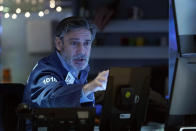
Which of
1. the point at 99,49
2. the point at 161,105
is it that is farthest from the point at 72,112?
the point at 99,49

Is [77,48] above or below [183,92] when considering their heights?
above

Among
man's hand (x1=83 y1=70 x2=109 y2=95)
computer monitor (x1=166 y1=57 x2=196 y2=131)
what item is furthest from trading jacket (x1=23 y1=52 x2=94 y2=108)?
computer monitor (x1=166 y1=57 x2=196 y2=131)

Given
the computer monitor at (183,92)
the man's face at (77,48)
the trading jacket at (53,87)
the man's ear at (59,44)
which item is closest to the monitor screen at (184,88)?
the computer monitor at (183,92)

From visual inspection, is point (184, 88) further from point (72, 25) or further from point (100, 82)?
point (72, 25)

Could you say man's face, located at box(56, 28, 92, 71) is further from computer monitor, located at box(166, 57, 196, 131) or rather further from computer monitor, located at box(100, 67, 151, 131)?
computer monitor, located at box(166, 57, 196, 131)

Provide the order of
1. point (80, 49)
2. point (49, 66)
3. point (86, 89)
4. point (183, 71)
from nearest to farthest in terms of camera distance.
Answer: point (183, 71)
point (86, 89)
point (49, 66)
point (80, 49)

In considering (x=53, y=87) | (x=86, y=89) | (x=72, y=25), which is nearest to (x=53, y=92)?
(x=53, y=87)

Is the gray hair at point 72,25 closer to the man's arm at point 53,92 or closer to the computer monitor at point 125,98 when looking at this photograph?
the man's arm at point 53,92

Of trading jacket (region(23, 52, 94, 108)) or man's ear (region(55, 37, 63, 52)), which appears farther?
man's ear (region(55, 37, 63, 52))

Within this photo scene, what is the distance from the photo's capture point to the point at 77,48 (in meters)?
2.34

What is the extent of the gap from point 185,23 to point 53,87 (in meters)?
0.72

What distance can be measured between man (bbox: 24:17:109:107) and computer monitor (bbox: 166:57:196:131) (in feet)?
1.07

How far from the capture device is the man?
200 cm

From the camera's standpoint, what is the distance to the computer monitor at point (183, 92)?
184cm
